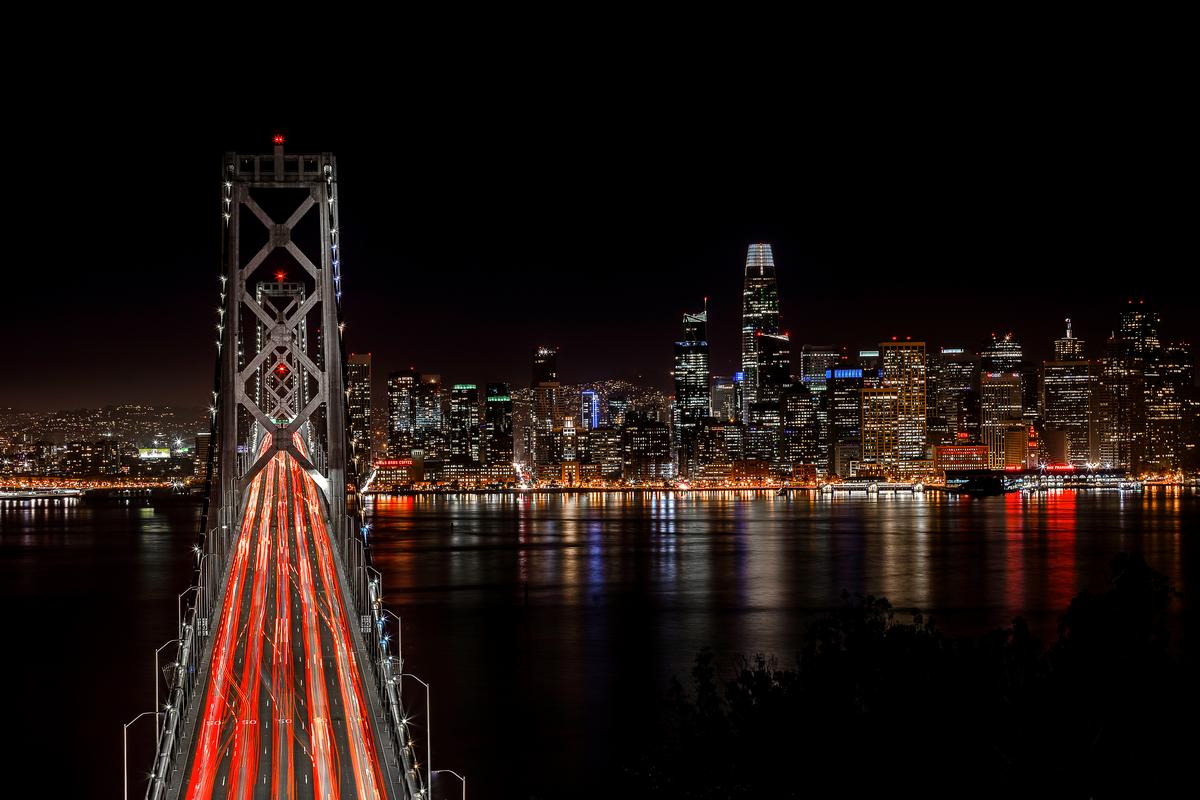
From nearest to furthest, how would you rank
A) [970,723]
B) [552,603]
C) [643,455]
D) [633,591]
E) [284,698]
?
[970,723] < [284,698] < [552,603] < [633,591] < [643,455]

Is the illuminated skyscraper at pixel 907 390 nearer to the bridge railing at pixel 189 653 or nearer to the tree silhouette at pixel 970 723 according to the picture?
the bridge railing at pixel 189 653

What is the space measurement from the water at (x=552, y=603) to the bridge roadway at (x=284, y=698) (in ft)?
7.55

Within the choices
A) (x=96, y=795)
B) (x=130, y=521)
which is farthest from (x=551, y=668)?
(x=130, y=521)

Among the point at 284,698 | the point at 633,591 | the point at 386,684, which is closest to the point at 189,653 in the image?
the point at 284,698

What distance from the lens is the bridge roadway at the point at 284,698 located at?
539 inches

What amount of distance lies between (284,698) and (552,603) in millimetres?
26066

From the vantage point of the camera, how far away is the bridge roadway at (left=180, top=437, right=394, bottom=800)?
44.9 ft

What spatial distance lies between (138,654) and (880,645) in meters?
20.3

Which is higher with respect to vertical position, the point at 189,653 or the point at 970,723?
the point at 189,653

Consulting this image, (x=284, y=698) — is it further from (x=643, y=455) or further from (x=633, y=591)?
(x=643, y=455)

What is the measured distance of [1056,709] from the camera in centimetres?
1462

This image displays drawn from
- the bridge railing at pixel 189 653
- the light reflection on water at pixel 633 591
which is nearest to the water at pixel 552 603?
the light reflection on water at pixel 633 591

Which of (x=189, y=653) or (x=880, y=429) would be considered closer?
(x=189, y=653)

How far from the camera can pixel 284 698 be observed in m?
17.6
